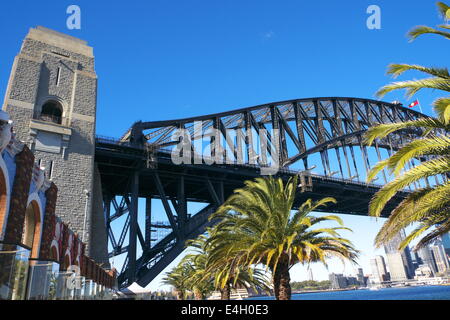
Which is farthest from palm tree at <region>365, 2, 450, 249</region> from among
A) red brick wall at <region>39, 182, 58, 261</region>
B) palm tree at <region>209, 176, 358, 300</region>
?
red brick wall at <region>39, 182, 58, 261</region>

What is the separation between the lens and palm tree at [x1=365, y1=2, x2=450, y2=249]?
9773 millimetres

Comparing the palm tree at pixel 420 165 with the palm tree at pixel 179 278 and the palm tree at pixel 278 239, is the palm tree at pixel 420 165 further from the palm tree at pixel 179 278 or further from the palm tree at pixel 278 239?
the palm tree at pixel 179 278

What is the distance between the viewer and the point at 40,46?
3372 cm

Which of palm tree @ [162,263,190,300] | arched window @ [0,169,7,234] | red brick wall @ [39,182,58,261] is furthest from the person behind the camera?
palm tree @ [162,263,190,300]

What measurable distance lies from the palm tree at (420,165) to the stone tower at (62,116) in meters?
24.1

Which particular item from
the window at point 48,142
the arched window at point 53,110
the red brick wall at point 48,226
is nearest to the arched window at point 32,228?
the red brick wall at point 48,226

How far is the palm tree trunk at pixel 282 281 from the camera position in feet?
54.4

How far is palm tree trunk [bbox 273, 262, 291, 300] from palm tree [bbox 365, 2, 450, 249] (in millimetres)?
6815

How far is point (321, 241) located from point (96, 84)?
1092 inches

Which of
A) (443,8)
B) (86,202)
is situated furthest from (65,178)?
(443,8)

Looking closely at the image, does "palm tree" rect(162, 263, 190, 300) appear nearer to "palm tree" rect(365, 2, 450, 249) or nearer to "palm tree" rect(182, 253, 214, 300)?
"palm tree" rect(182, 253, 214, 300)

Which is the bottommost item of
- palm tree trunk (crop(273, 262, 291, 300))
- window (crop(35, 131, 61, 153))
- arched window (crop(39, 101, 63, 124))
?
palm tree trunk (crop(273, 262, 291, 300))
